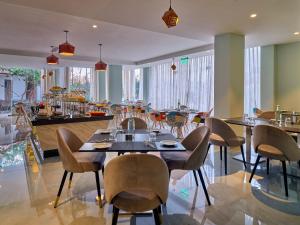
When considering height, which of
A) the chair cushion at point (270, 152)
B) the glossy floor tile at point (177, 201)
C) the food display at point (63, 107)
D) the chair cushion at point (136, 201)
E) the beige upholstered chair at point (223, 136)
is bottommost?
the glossy floor tile at point (177, 201)

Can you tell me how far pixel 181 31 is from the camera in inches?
203

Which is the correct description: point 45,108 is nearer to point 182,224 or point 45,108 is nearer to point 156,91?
point 182,224

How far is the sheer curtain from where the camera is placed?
764 cm

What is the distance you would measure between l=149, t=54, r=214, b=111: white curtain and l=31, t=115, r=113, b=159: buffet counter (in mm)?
5739

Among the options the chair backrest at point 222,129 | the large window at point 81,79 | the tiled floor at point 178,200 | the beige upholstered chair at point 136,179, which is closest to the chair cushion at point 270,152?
the tiled floor at point 178,200

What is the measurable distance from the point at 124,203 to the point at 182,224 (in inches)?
31.4

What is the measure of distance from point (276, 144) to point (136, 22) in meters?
3.21

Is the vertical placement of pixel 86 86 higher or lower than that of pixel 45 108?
higher

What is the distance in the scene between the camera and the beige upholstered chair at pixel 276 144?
2939 millimetres

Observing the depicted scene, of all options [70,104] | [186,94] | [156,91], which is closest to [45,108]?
[70,104]

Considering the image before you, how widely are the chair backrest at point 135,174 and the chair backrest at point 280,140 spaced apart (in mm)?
1876

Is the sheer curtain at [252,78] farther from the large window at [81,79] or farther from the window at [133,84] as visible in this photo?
the large window at [81,79]

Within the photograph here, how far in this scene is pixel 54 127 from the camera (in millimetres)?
4703

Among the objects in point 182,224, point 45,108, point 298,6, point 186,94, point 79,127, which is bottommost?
point 182,224
